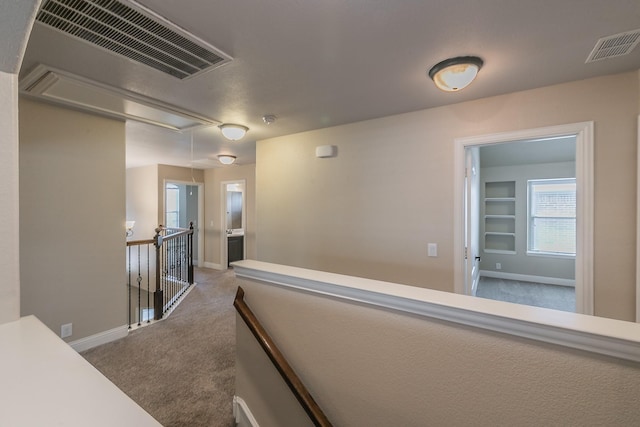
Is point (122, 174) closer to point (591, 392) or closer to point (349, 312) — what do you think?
point (349, 312)

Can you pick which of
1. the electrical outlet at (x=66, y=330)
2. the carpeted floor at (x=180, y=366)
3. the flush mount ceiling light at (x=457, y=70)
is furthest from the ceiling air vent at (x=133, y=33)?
the electrical outlet at (x=66, y=330)

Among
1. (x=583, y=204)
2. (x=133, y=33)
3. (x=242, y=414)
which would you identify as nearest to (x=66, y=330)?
(x=242, y=414)

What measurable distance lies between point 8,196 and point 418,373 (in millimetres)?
1616

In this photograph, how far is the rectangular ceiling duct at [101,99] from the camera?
201cm

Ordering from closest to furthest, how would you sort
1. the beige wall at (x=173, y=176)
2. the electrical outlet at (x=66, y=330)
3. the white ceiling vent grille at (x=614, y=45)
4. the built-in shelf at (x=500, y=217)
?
1. the white ceiling vent grille at (x=614, y=45)
2. the electrical outlet at (x=66, y=330)
3. the built-in shelf at (x=500, y=217)
4. the beige wall at (x=173, y=176)

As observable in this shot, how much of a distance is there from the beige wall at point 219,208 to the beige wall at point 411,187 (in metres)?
2.23

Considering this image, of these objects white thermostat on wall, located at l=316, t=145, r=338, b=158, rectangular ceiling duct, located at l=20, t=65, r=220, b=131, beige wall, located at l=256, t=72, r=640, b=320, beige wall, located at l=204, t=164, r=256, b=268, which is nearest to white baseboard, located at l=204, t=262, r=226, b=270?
beige wall, located at l=204, t=164, r=256, b=268

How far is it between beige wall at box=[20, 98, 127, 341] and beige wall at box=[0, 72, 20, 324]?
7.57 ft

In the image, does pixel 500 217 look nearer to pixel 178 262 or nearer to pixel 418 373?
pixel 418 373

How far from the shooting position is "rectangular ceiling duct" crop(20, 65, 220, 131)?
6.58ft

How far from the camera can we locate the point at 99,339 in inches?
115

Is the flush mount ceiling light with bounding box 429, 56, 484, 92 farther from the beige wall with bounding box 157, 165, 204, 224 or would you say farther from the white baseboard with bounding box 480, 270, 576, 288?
the beige wall with bounding box 157, 165, 204, 224

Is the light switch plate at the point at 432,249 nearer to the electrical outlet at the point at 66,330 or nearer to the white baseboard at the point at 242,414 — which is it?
the white baseboard at the point at 242,414

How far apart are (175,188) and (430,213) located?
689 centimetres
